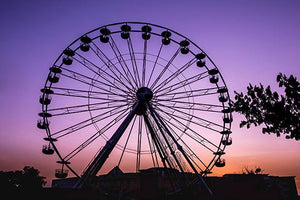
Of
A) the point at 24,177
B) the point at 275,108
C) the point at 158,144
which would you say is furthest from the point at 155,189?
the point at 24,177

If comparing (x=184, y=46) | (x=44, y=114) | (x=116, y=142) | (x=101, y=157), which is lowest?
(x=101, y=157)

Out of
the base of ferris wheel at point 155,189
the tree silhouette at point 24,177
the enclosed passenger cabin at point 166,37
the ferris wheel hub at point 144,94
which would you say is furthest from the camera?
the tree silhouette at point 24,177

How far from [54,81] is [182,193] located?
12250 millimetres

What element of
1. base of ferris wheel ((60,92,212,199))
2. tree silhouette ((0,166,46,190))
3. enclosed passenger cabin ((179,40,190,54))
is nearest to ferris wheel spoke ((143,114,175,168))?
base of ferris wheel ((60,92,212,199))

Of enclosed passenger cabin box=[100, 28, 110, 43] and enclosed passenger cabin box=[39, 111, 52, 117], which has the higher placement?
enclosed passenger cabin box=[100, 28, 110, 43]

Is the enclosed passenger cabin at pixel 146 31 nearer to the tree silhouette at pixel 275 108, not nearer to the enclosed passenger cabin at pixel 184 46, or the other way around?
the enclosed passenger cabin at pixel 184 46

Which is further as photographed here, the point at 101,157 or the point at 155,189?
the point at 155,189

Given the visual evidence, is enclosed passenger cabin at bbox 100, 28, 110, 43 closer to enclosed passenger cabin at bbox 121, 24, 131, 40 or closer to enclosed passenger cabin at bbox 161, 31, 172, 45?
enclosed passenger cabin at bbox 121, 24, 131, 40

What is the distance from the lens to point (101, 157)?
15812mm

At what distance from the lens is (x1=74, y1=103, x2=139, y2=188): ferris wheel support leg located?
14867mm

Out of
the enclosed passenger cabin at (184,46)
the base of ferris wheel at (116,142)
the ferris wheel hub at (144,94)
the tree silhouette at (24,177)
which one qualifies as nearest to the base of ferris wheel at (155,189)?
the base of ferris wheel at (116,142)

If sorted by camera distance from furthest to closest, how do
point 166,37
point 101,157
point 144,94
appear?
point 166,37
point 144,94
point 101,157

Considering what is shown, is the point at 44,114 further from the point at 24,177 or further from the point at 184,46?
the point at 24,177

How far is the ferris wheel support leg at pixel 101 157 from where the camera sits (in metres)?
14.9
